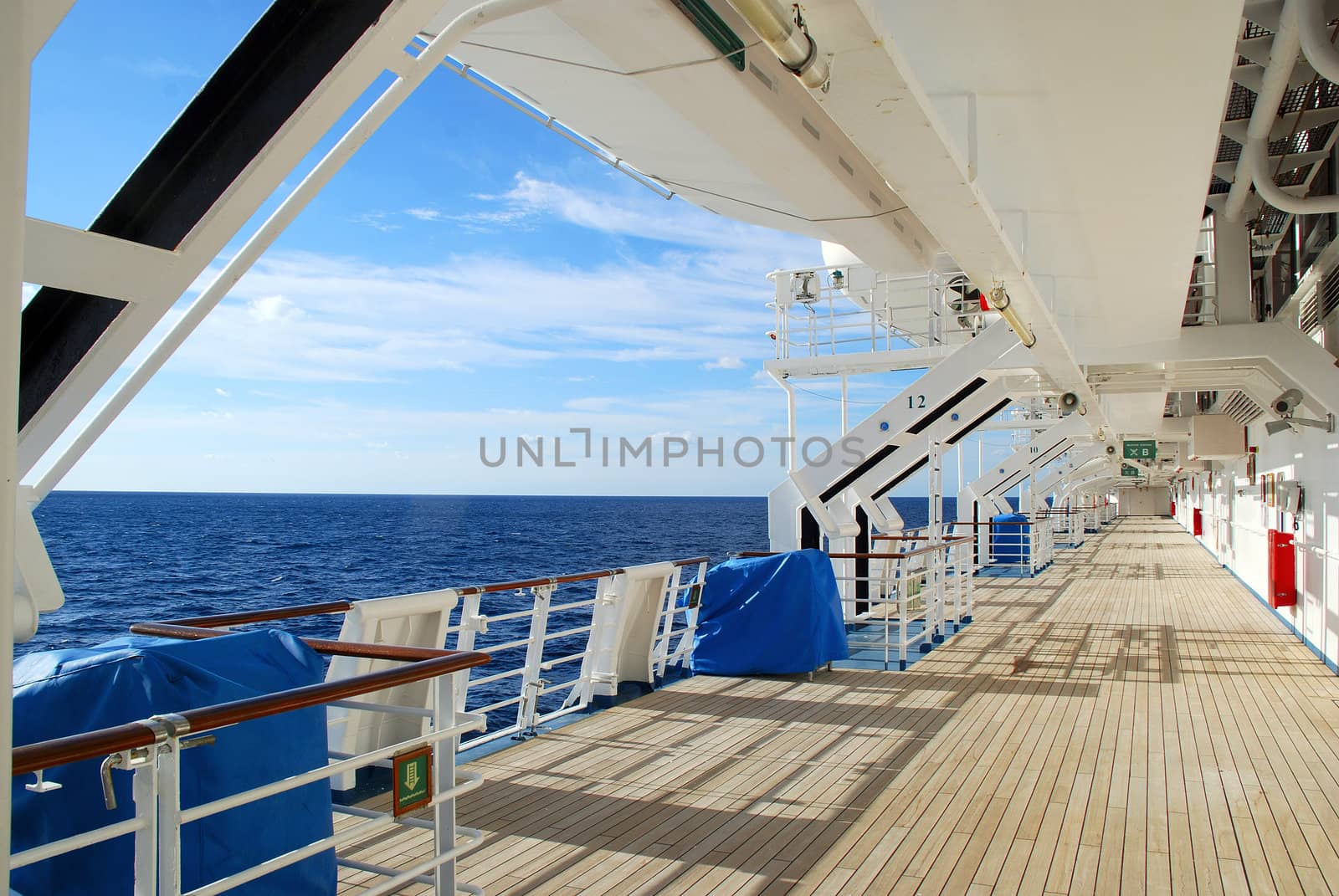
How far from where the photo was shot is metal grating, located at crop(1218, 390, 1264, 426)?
8.80m

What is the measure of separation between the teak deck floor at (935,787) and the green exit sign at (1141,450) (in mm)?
8902

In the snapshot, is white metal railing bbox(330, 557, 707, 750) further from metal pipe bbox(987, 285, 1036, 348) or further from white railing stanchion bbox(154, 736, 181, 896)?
metal pipe bbox(987, 285, 1036, 348)

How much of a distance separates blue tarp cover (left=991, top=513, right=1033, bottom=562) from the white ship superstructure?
20.6ft

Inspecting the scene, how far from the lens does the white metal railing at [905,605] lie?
A: 5.71 m

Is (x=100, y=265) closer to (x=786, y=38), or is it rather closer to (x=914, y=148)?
(x=786, y=38)

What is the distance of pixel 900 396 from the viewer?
7.20m

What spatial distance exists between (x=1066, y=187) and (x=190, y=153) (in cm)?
289

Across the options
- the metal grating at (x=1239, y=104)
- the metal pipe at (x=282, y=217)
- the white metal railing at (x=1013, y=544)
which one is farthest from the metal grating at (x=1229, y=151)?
the white metal railing at (x=1013, y=544)

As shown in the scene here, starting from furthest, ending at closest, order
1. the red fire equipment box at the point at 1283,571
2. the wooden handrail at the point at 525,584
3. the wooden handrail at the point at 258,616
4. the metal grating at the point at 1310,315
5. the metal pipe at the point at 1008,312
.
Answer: the red fire equipment box at the point at 1283,571 < the metal grating at the point at 1310,315 < the metal pipe at the point at 1008,312 < the wooden handrail at the point at 525,584 < the wooden handrail at the point at 258,616

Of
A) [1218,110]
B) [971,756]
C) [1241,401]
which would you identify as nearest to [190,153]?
[1218,110]

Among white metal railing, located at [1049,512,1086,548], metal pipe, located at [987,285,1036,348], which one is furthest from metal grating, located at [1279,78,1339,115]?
white metal railing, located at [1049,512,1086,548]

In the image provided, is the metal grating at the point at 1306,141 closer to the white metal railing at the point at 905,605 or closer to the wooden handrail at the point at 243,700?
the white metal railing at the point at 905,605

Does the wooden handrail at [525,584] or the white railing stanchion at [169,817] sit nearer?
the white railing stanchion at [169,817]

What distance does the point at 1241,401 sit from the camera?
9.16 metres
